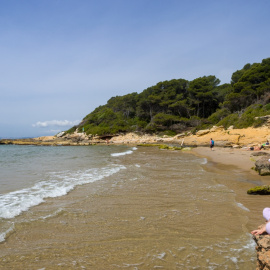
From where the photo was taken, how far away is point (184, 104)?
49.3 meters

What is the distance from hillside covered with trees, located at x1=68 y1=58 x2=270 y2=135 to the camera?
123 feet

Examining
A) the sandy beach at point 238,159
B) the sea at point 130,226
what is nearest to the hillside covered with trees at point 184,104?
the sandy beach at point 238,159

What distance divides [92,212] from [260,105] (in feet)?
103

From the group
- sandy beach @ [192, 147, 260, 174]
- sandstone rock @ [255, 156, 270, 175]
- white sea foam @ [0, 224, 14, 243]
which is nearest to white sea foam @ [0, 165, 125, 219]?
white sea foam @ [0, 224, 14, 243]

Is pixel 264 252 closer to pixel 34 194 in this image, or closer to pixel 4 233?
pixel 4 233

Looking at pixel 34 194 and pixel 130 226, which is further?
pixel 34 194

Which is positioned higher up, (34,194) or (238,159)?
(34,194)

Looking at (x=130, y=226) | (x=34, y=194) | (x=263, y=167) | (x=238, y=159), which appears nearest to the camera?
(x=130, y=226)

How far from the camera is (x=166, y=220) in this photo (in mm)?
4336

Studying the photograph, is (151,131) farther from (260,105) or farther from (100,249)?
(100,249)

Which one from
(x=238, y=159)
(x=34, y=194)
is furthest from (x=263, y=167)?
(x=34, y=194)

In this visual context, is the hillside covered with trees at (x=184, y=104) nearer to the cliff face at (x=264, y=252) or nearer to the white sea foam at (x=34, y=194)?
the white sea foam at (x=34, y=194)

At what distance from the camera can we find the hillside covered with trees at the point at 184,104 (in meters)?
37.5

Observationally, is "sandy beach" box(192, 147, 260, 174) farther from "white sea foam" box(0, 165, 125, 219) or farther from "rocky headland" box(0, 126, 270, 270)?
"white sea foam" box(0, 165, 125, 219)
